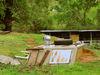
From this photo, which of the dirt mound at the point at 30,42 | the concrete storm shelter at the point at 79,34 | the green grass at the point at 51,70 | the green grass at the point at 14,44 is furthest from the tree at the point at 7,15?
the green grass at the point at 51,70

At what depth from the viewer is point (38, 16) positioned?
32.6 meters

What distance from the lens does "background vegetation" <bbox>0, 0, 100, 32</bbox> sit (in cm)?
2753

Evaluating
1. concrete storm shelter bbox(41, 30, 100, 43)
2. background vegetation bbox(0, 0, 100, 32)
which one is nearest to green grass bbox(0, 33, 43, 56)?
background vegetation bbox(0, 0, 100, 32)

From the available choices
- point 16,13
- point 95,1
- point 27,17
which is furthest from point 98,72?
point 27,17

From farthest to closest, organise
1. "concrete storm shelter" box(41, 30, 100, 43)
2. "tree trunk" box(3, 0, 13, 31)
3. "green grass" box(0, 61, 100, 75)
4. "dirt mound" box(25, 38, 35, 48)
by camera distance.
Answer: "concrete storm shelter" box(41, 30, 100, 43), "tree trunk" box(3, 0, 13, 31), "dirt mound" box(25, 38, 35, 48), "green grass" box(0, 61, 100, 75)

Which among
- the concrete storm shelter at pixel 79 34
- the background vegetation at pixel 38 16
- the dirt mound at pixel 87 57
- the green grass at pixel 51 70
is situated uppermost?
the green grass at pixel 51 70

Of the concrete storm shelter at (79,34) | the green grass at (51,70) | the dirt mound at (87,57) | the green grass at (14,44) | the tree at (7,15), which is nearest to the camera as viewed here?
the green grass at (51,70)

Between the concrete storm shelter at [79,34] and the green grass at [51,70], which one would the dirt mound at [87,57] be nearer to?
the green grass at [51,70]

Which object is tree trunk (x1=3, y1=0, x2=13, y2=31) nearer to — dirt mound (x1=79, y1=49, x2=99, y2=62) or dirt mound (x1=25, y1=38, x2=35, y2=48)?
dirt mound (x1=25, y1=38, x2=35, y2=48)

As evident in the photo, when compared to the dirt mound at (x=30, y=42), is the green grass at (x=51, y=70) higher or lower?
higher

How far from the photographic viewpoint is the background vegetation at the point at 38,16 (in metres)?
27.5

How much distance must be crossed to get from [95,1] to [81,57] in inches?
141

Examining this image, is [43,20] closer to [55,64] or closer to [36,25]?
[36,25]

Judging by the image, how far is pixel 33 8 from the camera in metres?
30.7
